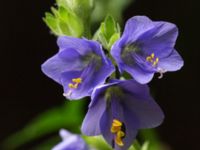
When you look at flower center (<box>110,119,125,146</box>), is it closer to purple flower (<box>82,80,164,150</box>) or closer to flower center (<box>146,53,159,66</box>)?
purple flower (<box>82,80,164,150</box>)

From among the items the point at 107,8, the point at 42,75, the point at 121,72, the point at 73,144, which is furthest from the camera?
the point at 42,75

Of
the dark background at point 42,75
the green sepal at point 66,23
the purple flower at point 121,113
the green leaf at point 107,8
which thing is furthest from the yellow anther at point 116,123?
the dark background at point 42,75

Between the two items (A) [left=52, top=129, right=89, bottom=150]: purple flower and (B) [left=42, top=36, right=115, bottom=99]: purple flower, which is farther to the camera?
(A) [left=52, top=129, right=89, bottom=150]: purple flower

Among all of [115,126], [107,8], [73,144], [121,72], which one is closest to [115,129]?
[115,126]

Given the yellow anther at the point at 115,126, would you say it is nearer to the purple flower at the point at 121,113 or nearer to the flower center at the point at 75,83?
the purple flower at the point at 121,113

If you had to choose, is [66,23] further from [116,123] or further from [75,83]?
[116,123]

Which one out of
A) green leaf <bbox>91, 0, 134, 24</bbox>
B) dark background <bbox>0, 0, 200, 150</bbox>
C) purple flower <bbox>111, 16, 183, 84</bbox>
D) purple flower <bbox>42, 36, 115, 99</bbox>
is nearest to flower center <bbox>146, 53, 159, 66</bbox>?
purple flower <bbox>111, 16, 183, 84</bbox>
